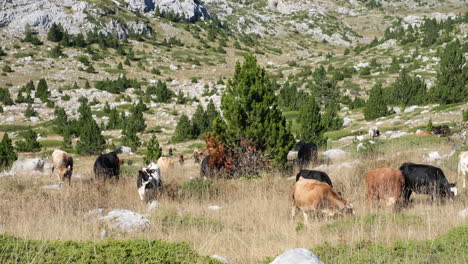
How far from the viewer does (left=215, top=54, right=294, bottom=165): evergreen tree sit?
1218 centimetres

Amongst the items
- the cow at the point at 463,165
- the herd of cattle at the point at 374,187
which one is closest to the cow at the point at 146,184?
the herd of cattle at the point at 374,187

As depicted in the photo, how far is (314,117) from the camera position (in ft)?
67.8

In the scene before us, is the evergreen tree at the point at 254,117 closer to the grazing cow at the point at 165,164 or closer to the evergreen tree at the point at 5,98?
the grazing cow at the point at 165,164

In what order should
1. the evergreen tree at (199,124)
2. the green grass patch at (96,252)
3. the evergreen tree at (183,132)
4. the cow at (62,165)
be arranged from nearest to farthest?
the green grass patch at (96,252) → the cow at (62,165) → the evergreen tree at (183,132) → the evergreen tree at (199,124)

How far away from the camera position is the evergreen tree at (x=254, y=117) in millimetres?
12180

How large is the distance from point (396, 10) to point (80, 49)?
453 feet

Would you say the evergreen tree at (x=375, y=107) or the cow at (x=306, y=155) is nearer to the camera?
the cow at (x=306, y=155)

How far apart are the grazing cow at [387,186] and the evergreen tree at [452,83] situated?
25.1 meters

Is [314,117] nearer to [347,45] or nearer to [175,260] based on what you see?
[175,260]

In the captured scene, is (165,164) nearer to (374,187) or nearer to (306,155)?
(306,155)

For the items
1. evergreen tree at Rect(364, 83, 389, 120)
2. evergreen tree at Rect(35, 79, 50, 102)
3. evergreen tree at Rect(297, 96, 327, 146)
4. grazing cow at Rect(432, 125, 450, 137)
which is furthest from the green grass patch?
evergreen tree at Rect(35, 79, 50, 102)

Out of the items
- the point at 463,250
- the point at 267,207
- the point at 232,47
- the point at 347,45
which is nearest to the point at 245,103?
the point at 267,207

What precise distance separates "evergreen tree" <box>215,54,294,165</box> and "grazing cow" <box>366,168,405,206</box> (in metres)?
4.09

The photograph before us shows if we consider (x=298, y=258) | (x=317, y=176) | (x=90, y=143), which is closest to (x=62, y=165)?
(x=317, y=176)
